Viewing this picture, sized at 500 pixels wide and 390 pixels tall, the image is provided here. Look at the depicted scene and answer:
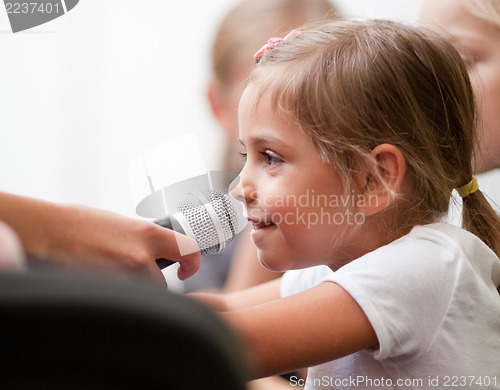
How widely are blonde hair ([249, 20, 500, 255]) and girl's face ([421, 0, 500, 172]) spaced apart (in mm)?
215

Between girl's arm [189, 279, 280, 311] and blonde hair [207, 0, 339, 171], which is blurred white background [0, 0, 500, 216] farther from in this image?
girl's arm [189, 279, 280, 311]

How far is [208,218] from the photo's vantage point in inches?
26.0

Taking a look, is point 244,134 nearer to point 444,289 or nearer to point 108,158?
point 444,289

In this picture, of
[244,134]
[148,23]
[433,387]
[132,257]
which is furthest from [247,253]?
[148,23]

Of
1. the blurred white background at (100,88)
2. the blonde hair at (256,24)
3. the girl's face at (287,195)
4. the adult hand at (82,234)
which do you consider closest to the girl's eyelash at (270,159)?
the girl's face at (287,195)

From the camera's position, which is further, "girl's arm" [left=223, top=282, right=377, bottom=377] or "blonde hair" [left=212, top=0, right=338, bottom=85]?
"blonde hair" [left=212, top=0, right=338, bottom=85]

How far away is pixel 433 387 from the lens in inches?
26.0

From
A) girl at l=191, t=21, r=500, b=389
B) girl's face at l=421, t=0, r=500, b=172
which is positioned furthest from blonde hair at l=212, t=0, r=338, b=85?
girl at l=191, t=21, r=500, b=389

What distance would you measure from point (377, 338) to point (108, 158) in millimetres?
1206

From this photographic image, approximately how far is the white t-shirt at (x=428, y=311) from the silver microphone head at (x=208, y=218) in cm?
13

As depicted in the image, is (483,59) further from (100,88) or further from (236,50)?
(100,88)

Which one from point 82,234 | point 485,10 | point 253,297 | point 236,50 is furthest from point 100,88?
point 82,234

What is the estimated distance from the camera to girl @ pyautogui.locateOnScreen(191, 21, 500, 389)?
2.12ft

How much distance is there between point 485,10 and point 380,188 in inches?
19.3
